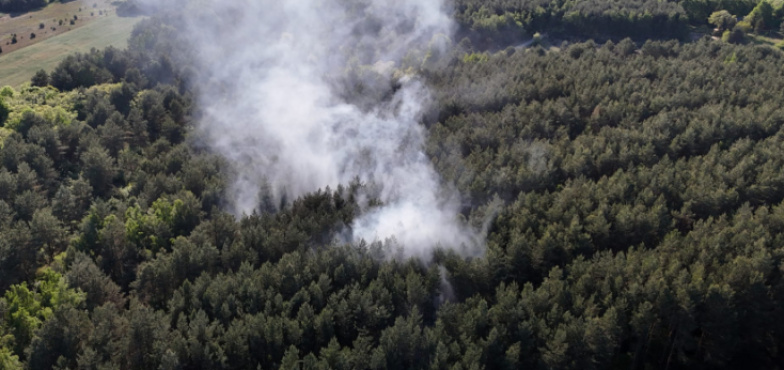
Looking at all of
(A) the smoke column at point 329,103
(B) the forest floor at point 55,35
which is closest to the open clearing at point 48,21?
(B) the forest floor at point 55,35

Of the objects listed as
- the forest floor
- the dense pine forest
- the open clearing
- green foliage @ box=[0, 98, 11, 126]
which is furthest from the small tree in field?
the open clearing

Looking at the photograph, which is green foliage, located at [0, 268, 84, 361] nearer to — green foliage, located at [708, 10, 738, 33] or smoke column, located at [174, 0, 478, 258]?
smoke column, located at [174, 0, 478, 258]

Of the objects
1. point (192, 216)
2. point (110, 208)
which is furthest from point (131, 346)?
point (110, 208)

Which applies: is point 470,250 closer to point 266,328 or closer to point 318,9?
point 266,328

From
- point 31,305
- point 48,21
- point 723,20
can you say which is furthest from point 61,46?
point 723,20

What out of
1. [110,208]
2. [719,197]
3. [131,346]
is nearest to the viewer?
[131,346]

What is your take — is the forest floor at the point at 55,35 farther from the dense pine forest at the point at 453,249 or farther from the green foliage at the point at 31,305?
the green foliage at the point at 31,305
